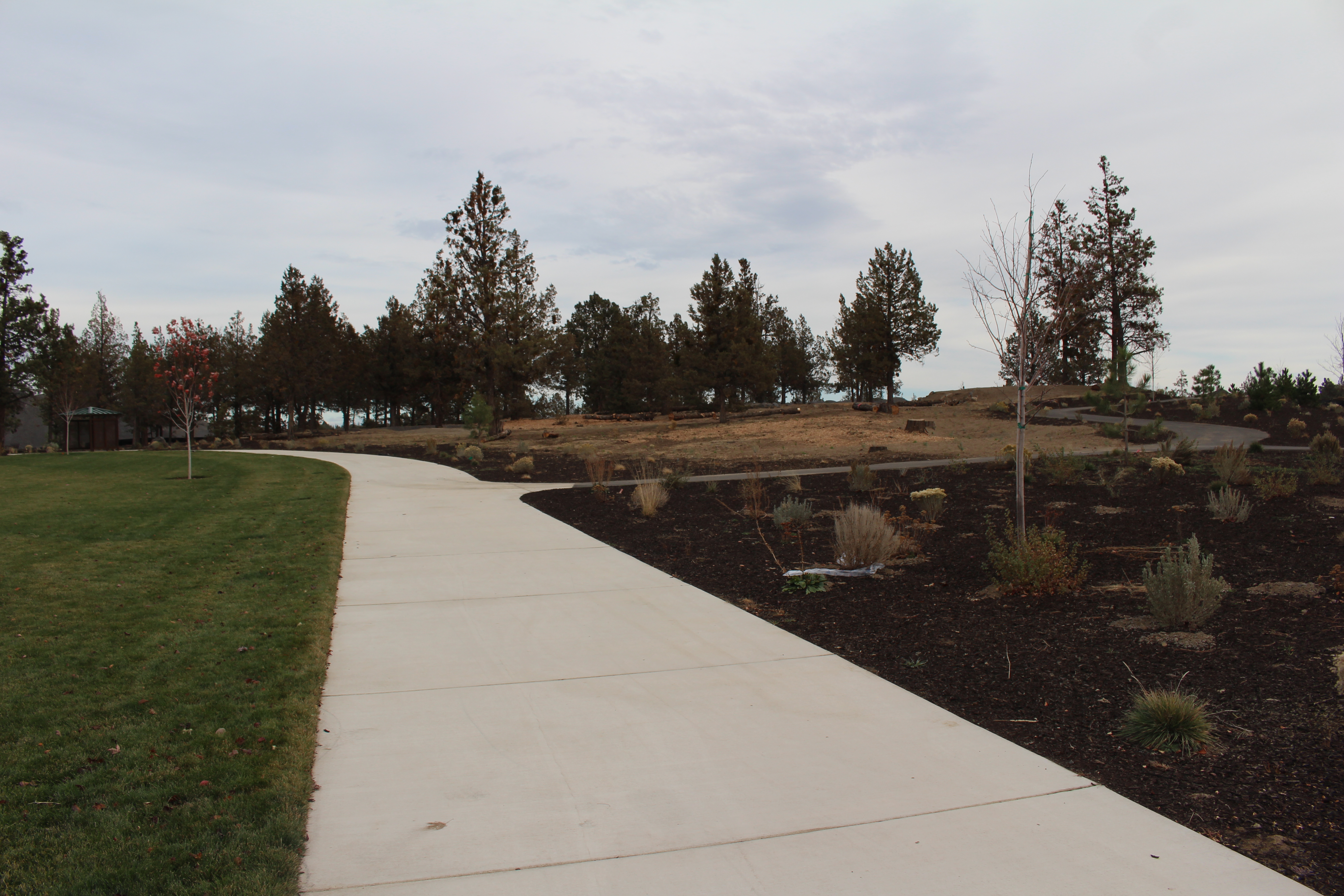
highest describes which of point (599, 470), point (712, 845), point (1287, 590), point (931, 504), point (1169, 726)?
point (599, 470)

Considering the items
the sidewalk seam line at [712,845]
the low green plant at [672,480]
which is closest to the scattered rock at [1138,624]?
the sidewalk seam line at [712,845]

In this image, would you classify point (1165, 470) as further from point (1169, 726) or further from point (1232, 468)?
point (1169, 726)

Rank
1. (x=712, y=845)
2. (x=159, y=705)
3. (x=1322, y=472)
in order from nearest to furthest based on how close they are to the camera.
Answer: (x=712, y=845)
(x=159, y=705)
(x=1322, y=472)

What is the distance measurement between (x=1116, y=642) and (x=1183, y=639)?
433 mm

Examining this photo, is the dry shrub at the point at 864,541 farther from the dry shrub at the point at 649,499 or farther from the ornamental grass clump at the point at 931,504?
the dry shrub at the point at 649,499

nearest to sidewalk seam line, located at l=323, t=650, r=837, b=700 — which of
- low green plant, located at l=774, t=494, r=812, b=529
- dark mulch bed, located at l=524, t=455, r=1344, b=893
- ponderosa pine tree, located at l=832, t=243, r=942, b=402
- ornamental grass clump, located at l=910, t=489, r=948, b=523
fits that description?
dark mulch bed, located at l=524, t=455, r=1344, b=893

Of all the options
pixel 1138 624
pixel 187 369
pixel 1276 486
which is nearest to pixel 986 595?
pixel 1138 624

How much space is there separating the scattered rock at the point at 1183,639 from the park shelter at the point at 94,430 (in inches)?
1777

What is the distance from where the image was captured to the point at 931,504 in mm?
10773

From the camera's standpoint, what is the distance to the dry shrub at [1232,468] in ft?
37.4

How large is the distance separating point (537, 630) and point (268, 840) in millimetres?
3256

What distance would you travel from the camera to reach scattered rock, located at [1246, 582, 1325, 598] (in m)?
6.32

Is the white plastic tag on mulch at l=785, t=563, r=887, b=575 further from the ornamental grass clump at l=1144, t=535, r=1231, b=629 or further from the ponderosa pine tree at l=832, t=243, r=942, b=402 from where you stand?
the ponderosa pine tree at l=832, t=243, r=942, b=402

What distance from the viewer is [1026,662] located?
17.6 feet
